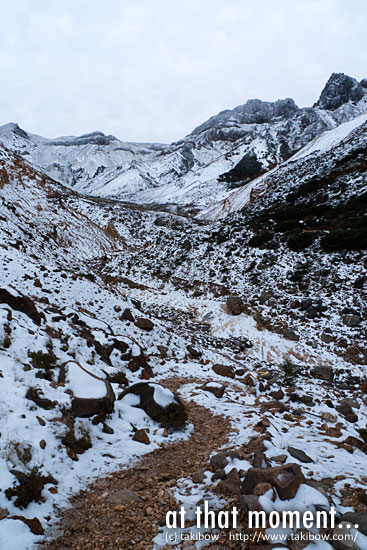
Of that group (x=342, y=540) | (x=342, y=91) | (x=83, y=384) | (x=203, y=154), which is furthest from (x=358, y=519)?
(x=342, y=91)

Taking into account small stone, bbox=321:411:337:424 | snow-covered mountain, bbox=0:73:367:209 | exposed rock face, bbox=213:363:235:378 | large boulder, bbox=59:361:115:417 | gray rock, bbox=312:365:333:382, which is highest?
snow-covered mountain, bbox=0:73:367:209

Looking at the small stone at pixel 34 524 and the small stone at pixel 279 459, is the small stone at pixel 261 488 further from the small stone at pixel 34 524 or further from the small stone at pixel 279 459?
the small stone at pixel 34 524

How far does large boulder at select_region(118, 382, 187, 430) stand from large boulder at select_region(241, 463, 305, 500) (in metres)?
2.80

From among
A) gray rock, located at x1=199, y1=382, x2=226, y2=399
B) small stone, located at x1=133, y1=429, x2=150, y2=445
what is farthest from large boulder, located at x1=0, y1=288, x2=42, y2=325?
gray rock, located at x1=199, y1=382, x2=226, y2=399

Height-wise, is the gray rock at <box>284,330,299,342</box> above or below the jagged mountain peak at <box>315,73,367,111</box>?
below

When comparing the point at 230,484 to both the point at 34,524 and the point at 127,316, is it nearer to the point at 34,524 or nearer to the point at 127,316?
the point at 34,524

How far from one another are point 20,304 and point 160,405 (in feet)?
18.3

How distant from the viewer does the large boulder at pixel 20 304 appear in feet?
29.2

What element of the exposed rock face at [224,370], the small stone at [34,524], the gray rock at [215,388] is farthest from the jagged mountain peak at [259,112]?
the small stone at [34,524]

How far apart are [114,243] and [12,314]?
3466 centimetres

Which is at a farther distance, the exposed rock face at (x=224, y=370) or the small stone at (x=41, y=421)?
the exposed rock face at (x=224, y=370)

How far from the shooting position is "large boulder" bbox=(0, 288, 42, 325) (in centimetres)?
891

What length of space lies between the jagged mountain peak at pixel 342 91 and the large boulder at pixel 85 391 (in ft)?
518

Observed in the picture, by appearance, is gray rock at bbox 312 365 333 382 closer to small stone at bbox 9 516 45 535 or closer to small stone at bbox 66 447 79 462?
small stone at bbox 66 447 79 462
